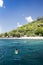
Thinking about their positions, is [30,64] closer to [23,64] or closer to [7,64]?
[23,64]

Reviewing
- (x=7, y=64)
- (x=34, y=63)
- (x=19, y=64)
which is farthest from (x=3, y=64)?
(x=34, y=63)

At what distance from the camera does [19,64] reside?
4072 centimetres

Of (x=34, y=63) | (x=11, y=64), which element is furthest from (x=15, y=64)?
(x=34, y=63)

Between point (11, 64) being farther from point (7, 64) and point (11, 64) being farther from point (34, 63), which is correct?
point (34, 63)

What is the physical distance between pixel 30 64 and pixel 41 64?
7.82ft

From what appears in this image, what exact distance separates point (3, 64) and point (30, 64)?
580 cm

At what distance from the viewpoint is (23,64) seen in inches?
1602

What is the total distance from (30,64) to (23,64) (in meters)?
1.49

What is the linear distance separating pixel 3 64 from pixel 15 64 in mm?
2589

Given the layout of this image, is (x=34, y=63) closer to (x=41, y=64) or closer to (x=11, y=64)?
(x=41, y=64)

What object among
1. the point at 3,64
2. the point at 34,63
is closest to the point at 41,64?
the point at 34,63

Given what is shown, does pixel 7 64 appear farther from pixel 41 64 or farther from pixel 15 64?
pixel 41 64

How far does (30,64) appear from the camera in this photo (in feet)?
133

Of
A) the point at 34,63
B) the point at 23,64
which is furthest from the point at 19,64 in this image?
the point at 34,63
